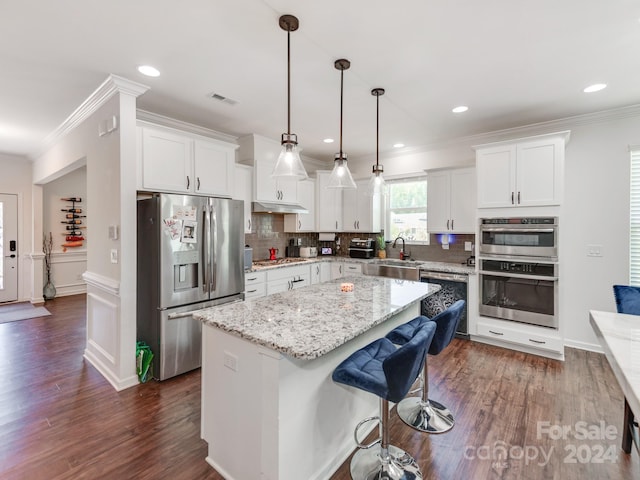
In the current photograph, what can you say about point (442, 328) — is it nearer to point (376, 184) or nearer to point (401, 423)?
point (401, 423)

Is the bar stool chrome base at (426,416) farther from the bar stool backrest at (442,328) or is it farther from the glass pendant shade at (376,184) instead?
the glass pendant shade at (376,184)

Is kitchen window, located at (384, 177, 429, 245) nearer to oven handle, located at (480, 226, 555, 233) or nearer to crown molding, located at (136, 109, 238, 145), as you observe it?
oven handle, located at (480, 226, 555, 233)

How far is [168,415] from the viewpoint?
2.37m

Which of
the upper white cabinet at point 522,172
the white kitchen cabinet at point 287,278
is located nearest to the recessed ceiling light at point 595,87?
A: the upper white cabinet at point 522,172

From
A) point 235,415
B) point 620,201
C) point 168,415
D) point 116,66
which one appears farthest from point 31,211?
point 620,201

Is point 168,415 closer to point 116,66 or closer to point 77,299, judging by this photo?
point 116,66

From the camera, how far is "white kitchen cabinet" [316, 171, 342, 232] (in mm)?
5281

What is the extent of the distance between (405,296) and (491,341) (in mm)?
2173

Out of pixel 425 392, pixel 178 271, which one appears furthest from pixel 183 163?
pixel 425 392

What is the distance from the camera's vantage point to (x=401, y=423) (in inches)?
90.3

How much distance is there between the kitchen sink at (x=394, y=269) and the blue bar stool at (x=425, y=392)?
196cm

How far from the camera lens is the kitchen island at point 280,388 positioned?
148 cm

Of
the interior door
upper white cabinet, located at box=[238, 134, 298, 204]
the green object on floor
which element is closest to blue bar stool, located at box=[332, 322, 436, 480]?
the green object on floor

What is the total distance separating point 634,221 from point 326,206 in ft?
12.6
